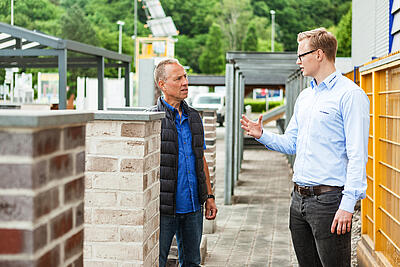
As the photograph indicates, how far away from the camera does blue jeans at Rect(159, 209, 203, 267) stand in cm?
383

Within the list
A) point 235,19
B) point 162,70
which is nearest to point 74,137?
point 162,70

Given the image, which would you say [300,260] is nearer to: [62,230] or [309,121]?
[309,121]

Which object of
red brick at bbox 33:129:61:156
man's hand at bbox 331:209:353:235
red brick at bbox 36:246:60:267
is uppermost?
red brick at bbox 33:129:61:156

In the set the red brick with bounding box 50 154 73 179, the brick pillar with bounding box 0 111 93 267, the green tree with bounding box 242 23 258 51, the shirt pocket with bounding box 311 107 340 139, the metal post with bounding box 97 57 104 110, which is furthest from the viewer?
the green tree with bounding box 242 23 258 51

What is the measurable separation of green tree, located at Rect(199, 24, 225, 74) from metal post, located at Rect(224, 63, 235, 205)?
73.3 m

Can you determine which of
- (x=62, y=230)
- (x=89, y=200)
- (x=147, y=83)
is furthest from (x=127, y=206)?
(x=147, y=83)

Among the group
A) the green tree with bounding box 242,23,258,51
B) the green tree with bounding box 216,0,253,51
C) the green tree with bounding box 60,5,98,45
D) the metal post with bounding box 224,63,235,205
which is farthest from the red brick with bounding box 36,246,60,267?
the green tree with bounding box 216,0,253,51

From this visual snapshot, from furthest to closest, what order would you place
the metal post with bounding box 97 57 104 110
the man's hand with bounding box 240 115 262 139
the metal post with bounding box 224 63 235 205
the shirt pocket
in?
1. the metal post with bounding box 97 57 104 110
2. the metal post with bounding box 224 63 235 205
3. the man's hand with bounding box 240 115 262 139
4. the shirt pocket

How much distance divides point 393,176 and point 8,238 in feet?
10.8

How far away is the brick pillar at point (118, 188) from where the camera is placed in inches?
125

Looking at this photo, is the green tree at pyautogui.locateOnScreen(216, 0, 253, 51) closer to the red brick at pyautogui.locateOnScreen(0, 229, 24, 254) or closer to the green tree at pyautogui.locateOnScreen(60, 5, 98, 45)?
the green tree at pyautogui.locateOnScreen(60, 5, 98, 45)

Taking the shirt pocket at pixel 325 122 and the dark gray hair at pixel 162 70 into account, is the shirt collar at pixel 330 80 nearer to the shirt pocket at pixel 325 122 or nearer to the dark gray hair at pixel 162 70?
the shirt pocket at pixel 325 122

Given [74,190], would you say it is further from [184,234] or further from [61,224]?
[184,234]

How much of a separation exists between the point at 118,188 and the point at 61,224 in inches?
60.3
